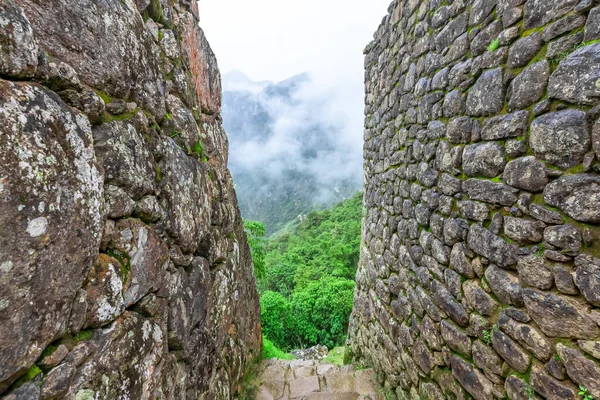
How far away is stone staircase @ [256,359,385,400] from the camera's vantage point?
3779 mm

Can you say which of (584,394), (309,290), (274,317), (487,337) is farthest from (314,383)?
(309,290)

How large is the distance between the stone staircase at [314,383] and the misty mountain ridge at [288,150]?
60827mm

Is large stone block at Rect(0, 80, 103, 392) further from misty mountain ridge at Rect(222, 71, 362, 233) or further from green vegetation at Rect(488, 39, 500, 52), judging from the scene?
misty mountain ridge at Rect(222, 71, 362, 233)

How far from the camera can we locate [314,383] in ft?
13.2

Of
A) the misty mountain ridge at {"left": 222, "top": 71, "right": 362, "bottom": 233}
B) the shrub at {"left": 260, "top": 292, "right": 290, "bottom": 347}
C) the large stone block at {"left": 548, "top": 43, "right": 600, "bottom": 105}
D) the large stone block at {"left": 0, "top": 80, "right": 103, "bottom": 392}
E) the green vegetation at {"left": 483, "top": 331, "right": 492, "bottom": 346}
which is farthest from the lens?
the misty mountain ridge at {"left": 222, "top": 71, "right": 362, "bottom": 233}

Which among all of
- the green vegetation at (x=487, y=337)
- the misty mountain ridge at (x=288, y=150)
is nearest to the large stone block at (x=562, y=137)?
the green vegetation at (x=487, y=337)

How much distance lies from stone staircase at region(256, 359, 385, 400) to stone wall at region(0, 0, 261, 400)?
1248mm

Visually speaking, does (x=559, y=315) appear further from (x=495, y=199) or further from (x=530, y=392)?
(x=495, y=199)

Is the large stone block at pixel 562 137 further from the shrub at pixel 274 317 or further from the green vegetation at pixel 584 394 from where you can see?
Result: the shrub at pixel 274 317

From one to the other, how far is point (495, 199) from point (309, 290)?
1364 cm

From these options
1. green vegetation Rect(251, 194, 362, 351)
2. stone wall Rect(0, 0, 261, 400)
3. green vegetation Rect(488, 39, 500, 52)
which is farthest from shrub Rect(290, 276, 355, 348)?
green vegetation Rect(488, 39, 500, 52)

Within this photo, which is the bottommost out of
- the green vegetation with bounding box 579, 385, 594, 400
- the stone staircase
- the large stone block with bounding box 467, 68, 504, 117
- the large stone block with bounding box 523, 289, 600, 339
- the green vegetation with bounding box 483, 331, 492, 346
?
the stone staircase

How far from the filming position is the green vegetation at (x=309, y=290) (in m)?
12.0

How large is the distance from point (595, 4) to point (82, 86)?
2.41 meters
